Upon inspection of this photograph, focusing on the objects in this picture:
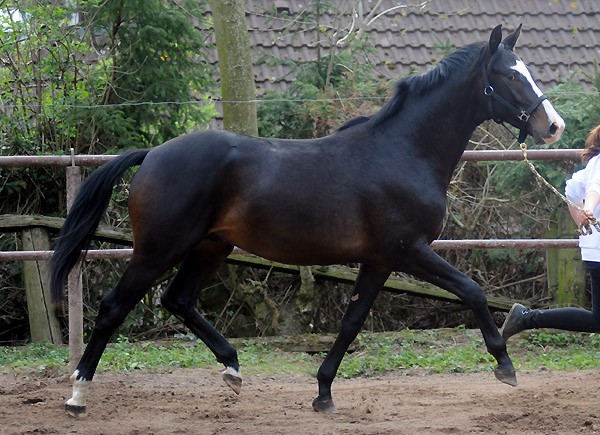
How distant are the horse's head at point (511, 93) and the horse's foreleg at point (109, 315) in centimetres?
214

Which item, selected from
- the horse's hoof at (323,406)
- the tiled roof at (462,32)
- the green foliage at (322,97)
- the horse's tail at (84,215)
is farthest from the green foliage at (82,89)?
the horse's hoof at (323,406)

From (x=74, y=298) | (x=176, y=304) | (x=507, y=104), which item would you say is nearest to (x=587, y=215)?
(x=507, y=104)

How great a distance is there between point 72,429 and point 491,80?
9.81 ft

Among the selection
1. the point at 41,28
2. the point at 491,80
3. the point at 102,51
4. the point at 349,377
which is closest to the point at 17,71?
the point at 41,28

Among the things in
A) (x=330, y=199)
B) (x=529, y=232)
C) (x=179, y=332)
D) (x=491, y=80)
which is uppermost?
(x=491, y=80)

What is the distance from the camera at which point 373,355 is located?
6.36 m

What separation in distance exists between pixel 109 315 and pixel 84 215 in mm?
644

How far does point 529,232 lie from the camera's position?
7504 mm

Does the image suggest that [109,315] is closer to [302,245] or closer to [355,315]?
[302,245]

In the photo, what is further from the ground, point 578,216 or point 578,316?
point 578,216

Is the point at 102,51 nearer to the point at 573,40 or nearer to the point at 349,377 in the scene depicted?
the point at 349,377

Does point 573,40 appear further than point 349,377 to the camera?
Yes

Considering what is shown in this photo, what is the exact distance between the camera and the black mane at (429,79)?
4.45m

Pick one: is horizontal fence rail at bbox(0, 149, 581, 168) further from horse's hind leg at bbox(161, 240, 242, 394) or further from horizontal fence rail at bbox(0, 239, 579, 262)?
horse's hind leg at bbox(161, 240, 242, 394)
